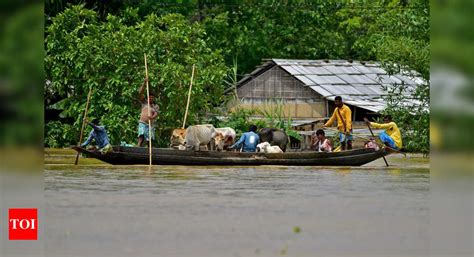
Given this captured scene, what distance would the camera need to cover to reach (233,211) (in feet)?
32.0

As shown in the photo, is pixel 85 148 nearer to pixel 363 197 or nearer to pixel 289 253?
pixel 363 197

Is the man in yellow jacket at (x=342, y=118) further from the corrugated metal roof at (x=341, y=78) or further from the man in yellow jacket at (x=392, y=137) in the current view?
the corrugated metal roof at (x=341, y=78)

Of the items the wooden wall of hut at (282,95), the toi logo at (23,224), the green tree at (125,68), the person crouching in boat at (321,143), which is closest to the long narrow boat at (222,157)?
the person crouching in boat at (321,143)

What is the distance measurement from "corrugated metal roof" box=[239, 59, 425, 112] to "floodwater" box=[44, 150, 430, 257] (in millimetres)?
8229

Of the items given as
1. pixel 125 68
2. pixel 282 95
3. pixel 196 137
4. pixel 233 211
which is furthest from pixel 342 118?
pixel 282 95

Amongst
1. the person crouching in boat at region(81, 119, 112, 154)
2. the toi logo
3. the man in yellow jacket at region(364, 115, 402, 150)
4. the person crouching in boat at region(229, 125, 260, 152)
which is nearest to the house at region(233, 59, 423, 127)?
the man in yellow jacket at region(364, 115, 402, 150)

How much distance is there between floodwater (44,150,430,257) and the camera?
713 cm

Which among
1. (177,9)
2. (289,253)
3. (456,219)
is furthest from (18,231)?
(177,9)

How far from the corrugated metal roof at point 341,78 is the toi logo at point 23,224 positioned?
59.6 feet

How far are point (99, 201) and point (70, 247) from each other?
3505 millimetres

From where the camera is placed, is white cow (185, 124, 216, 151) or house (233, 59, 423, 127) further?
house (233, 59, 423, 127)

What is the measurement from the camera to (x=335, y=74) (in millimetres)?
25016

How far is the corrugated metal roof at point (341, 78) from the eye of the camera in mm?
24000

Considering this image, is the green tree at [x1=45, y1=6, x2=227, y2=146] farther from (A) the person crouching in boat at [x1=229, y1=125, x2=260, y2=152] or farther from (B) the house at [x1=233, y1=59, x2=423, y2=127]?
(B) the house at [x1=233, y1=59, x2=423, y2=127]
